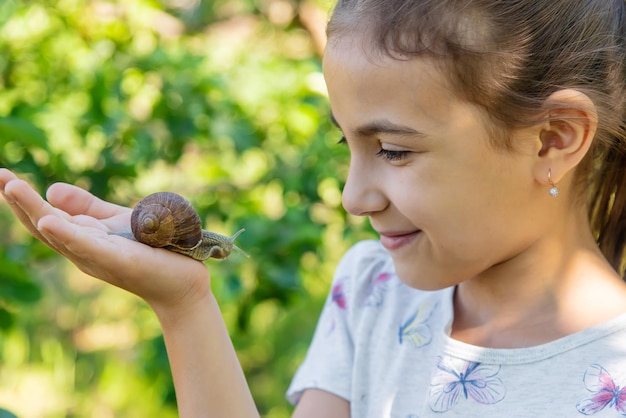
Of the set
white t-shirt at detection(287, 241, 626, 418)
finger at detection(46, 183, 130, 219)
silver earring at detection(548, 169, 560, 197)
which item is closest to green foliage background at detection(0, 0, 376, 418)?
finger at detection(46, 183, 130, 219)

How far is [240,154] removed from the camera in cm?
262

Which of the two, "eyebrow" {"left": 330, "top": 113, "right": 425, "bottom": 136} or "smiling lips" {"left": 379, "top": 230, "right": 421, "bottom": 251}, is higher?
"eyebrow" {"left": 330, "top": 113, "right": 425, "bottom": 136}

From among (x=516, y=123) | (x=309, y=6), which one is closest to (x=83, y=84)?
(x=309, y=6)

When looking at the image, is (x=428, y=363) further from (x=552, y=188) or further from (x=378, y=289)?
(x=552, y=188)

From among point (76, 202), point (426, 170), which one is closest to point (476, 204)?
point (426, 170)

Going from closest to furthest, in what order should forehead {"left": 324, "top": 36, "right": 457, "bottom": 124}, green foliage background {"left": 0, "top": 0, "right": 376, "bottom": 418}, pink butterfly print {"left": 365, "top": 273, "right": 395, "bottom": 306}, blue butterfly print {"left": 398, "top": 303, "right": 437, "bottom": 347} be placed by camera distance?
forehead {"left": 324, "top": 36, "right": 457, "bottom": 124} → blue butterfly print {"left": 398, "top": 303, "right": 437, "bottom": 347} → pink butterfly print {"left": 365, "top": 273, "right": 395, "bottom": 306} → green foliage background {"left": 0, "top": 0, "right": 376, "bottom": 418}

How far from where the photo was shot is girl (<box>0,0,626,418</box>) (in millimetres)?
1363

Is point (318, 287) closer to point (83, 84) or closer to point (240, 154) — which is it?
point (240, 154)

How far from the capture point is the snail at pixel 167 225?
1.38 m

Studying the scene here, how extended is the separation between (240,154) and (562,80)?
1.34 m

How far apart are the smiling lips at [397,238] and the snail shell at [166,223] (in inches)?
12.5

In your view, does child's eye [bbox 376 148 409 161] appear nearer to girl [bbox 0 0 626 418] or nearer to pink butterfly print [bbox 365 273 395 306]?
girl [bbox 0 0 626 418]

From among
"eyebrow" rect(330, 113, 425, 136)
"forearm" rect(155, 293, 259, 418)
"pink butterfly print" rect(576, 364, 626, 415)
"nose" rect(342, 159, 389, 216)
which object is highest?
"eyebrow" rect(330, 113, 425, 136)

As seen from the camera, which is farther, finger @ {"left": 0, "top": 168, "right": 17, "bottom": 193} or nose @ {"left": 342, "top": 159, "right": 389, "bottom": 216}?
nose @ {"left": 342, "top": 159, "right": 389, "bottom": 216}
